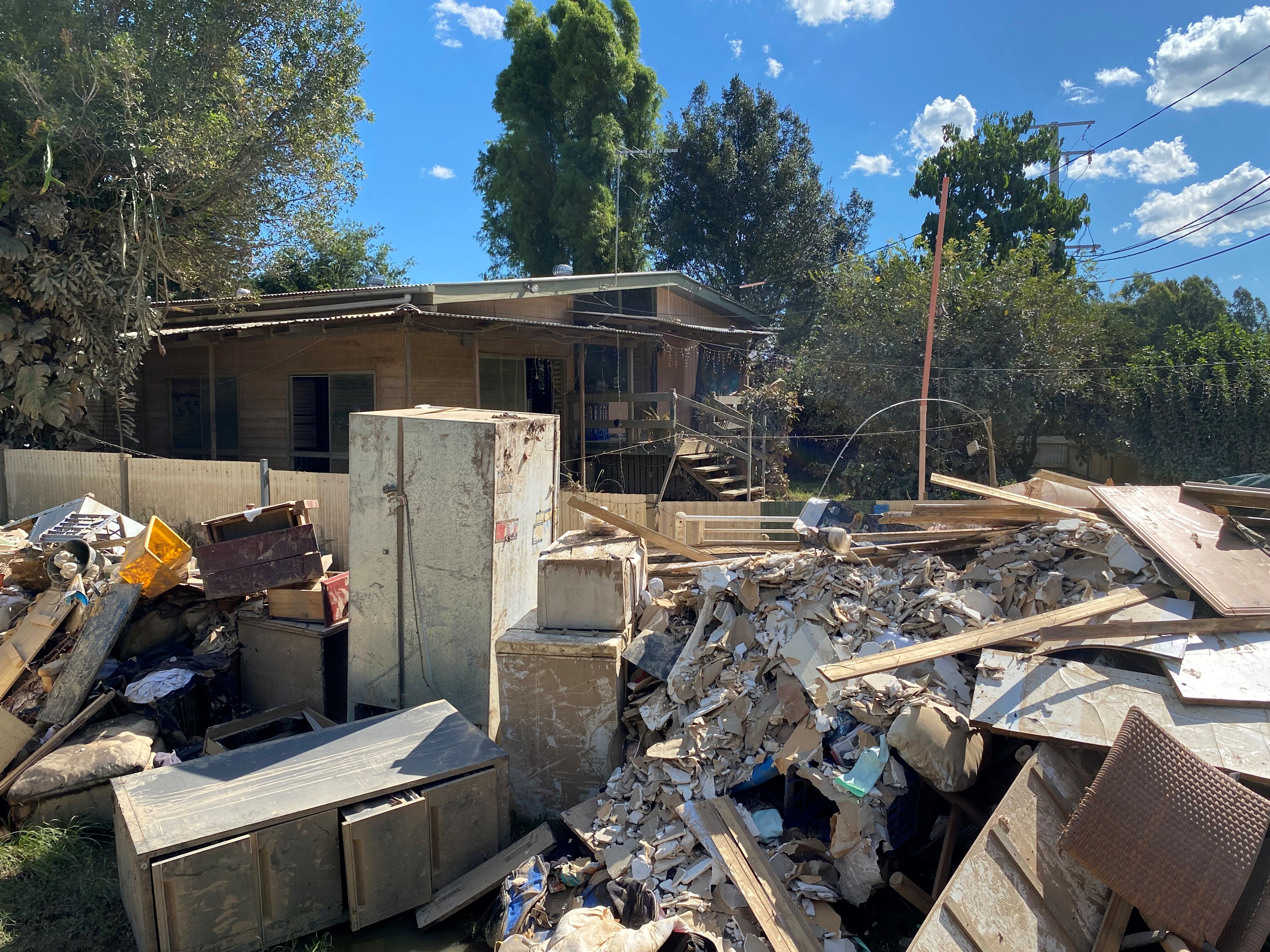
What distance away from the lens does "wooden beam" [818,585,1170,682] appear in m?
3.70

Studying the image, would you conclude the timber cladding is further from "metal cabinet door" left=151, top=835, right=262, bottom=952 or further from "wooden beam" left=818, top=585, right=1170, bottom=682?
"wooden beam" left=818, top=585, right=1170, bottom=682

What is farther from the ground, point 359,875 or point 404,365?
point 404,365

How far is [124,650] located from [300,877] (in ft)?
11.4

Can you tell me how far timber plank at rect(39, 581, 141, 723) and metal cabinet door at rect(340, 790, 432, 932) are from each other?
2872 mm

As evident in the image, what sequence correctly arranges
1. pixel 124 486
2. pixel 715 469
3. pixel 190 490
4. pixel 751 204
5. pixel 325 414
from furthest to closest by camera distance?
1. pixel 751 204
2. pixel 715 469
3. pixel 325 414
4. pixel 124 486
5. pixel 190 490

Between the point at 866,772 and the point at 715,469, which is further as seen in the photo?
the point at 715,469

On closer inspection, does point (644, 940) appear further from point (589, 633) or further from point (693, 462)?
point (693, 462)

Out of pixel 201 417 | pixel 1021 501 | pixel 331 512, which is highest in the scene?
pixel 201 417

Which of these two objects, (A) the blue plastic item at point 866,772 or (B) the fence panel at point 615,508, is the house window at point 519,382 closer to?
(B) the fence panel at point 615,508

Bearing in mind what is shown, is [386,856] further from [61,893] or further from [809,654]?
[809,654]

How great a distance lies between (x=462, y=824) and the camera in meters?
3.92

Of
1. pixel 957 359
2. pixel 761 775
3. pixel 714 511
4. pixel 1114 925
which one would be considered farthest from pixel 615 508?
pixel 957 359

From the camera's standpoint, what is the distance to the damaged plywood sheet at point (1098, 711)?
3178 millimetres

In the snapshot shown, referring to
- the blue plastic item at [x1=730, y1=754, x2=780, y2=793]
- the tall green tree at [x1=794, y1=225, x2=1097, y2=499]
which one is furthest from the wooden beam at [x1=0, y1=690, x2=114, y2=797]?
the tall green tree at [x1=794, y1=225, x2=1097, y2=499]
